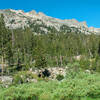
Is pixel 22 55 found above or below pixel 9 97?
above

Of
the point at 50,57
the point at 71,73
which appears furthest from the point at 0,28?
the point at 71,73

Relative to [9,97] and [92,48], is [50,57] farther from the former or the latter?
[9,97]

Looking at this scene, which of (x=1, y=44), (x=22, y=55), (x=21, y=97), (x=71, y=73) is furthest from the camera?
(x=22, y=55)

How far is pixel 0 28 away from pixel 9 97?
3740 cm

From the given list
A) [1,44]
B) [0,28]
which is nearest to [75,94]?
[1,44]

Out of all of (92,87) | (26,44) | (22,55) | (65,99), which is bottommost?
(65,99)

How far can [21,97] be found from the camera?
32.1ft

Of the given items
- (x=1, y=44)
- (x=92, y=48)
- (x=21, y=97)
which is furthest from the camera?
(x=92, y=48)

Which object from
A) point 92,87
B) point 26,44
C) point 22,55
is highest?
point 26,44

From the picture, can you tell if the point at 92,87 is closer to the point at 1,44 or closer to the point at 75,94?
the point at 75,94

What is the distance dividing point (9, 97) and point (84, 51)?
69.4m

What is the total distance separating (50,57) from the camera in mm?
67125

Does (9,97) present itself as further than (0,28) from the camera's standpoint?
No

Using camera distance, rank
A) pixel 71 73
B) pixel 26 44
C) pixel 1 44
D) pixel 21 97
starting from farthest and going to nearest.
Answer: pixel 26 44 → pixel 1 44 → pixel 71 73 → pixel 21 97
